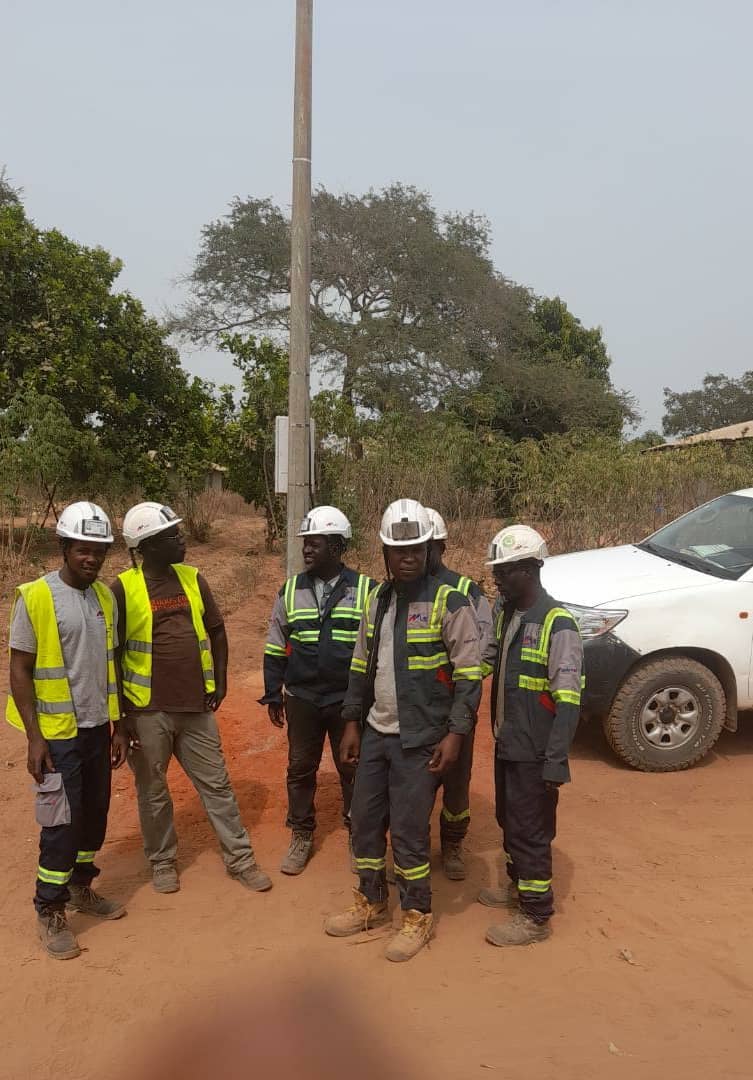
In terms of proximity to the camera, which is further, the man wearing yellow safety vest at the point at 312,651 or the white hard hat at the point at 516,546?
the man wearing yellow safety vest at the point at 312,651

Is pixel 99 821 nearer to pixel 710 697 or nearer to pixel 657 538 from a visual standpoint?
pixel 710 697

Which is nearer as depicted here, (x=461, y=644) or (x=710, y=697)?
(x=461, y=644)

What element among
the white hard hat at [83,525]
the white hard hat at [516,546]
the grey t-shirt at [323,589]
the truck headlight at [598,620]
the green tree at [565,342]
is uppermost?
the green tree at [565,342]

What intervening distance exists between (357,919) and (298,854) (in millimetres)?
700

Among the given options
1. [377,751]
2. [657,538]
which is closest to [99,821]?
[377,751]

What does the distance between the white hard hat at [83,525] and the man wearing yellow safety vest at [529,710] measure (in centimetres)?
164

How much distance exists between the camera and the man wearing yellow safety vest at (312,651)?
13.4 ft

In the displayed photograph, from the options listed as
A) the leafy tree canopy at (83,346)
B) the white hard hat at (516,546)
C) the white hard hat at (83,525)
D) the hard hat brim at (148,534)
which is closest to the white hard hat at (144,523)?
the hard hat brim at (148,534)

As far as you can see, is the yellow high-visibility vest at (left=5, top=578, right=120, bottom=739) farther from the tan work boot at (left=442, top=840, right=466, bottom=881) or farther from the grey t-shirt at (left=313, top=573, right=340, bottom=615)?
the tan work boot at (left=442, top=840, right=466, bottom=881)

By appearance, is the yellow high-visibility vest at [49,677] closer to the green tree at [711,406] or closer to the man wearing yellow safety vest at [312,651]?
the man wearing yellow safety vest at [312,651]

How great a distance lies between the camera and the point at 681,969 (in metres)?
3.39

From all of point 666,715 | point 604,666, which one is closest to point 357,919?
point 604,666

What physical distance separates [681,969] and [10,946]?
2.79 m

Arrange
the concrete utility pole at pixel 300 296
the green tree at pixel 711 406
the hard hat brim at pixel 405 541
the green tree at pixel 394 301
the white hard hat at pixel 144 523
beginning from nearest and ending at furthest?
the hard hat brim at pixel 405 541, the white hard hat at pixel 144 523, the concrete utility pole at pixel 300 296, the green tree at pixel 394 301, the green tree at pixel 711 406
